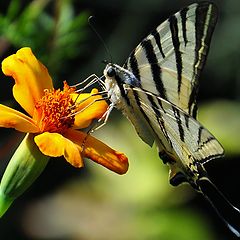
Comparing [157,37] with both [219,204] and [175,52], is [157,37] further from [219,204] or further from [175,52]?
[219,204]

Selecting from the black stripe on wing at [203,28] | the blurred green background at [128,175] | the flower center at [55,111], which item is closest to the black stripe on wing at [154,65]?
the black stripe on wing at [203,28]

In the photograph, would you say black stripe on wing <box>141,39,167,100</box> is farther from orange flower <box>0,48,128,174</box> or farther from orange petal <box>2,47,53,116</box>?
orange petal <box>2,47,53,116</box>

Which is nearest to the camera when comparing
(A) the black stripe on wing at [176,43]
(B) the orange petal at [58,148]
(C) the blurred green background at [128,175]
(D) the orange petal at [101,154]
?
(B) the orange petal at [58,148]

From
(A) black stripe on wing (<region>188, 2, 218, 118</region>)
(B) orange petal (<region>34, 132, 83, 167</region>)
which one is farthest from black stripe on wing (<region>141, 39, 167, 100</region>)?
(B) orange petal (<region>34, 132, 83, 167</region>)

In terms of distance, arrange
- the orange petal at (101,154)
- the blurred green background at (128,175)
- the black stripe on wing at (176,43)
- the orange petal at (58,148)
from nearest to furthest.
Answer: the orange petal at (58,148) → the orange petal at (101,154) → the black stripe on wing at (176,43) → the blurred green background at (128,175)

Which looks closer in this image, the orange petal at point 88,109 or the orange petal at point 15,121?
the orange petal at point 15,121

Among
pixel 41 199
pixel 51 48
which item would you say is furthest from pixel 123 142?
pixel 51 48

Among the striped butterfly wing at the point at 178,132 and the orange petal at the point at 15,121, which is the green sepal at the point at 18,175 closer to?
the orange petal at the point at 15,121
